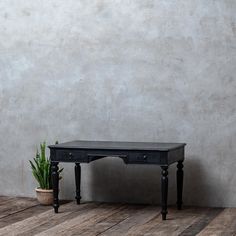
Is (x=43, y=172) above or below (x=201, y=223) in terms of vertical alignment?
above

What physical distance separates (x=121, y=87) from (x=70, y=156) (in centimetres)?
99

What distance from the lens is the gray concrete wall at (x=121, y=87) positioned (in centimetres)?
628

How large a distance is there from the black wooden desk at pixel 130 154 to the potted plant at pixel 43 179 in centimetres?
40

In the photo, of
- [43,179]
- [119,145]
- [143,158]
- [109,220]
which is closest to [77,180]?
[43,179]

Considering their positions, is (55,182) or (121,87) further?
(121,87)

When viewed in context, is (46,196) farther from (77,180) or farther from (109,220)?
(109,220)

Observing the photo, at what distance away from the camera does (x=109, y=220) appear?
5.70 m

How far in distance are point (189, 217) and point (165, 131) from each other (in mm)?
975

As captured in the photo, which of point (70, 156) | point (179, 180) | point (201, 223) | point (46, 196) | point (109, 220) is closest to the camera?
point (201, 223)

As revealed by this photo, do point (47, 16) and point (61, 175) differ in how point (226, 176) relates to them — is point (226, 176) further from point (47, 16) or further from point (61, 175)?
point (47, 16)

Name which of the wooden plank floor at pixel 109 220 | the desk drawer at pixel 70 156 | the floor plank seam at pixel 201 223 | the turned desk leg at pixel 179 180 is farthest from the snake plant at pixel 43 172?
the floor plank seam at pixel 201 223

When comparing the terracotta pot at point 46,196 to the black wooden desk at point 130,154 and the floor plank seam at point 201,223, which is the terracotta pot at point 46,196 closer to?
the black wooden desk at point 130,154

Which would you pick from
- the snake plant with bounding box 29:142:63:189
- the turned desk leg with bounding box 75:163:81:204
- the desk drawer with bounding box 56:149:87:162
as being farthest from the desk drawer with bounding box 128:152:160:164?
the snake plant with bounding box 29:142:63:189

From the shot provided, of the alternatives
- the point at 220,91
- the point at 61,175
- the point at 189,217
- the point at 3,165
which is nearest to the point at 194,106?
the point at 220,91
